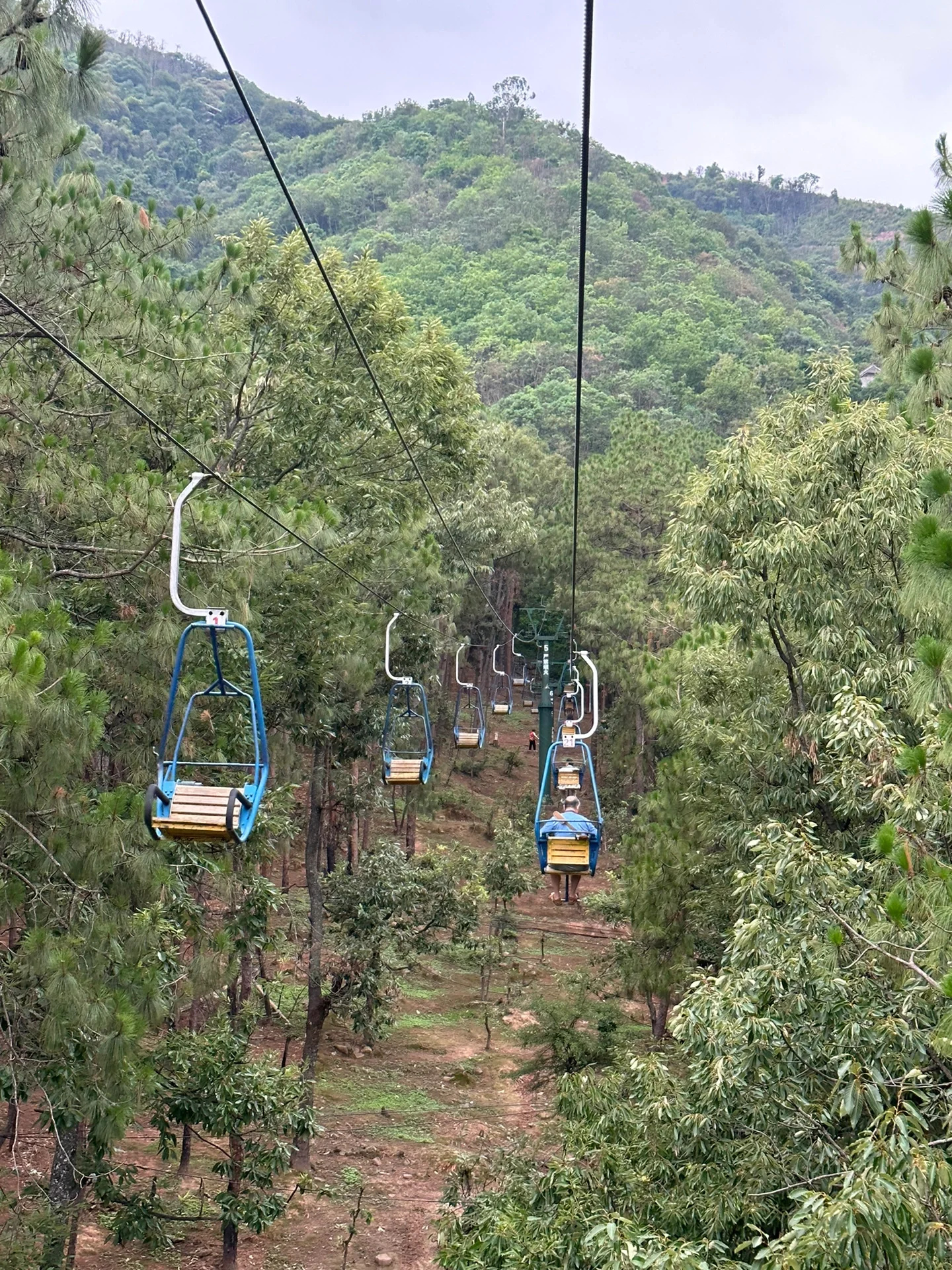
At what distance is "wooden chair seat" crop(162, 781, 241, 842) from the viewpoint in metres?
4.91

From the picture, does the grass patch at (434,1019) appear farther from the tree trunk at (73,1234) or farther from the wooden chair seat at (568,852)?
the wooden chair seat at (568,852)

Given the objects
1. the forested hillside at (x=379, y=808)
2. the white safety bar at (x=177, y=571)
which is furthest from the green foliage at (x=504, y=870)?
→ the white safety bar at (x=177, y=571)

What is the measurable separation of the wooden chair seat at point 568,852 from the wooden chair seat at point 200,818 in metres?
3.40

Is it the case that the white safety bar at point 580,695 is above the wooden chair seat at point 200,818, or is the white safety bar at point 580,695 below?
below

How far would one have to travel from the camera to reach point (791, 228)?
106875 millimetres

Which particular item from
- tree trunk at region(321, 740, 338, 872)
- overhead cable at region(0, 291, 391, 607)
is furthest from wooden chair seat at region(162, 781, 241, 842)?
tree trunk at region(321, 740, 338, 872)

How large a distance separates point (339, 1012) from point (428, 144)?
3169 inches

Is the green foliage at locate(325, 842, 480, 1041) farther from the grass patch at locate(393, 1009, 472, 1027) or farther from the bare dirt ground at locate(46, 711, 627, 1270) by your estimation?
the grass patch at locate(393, 1009, 472, 1027)

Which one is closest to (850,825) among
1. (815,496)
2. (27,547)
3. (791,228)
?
(815,496)

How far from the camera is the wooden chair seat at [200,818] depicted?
491 cm

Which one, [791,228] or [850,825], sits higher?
[791,228]

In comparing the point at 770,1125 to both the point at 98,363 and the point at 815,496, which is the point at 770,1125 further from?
the point at 98,363

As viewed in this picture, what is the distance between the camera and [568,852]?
7930 millimetres

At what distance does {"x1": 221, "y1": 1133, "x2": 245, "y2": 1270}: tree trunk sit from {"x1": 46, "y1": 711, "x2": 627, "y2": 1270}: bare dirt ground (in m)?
0.38
